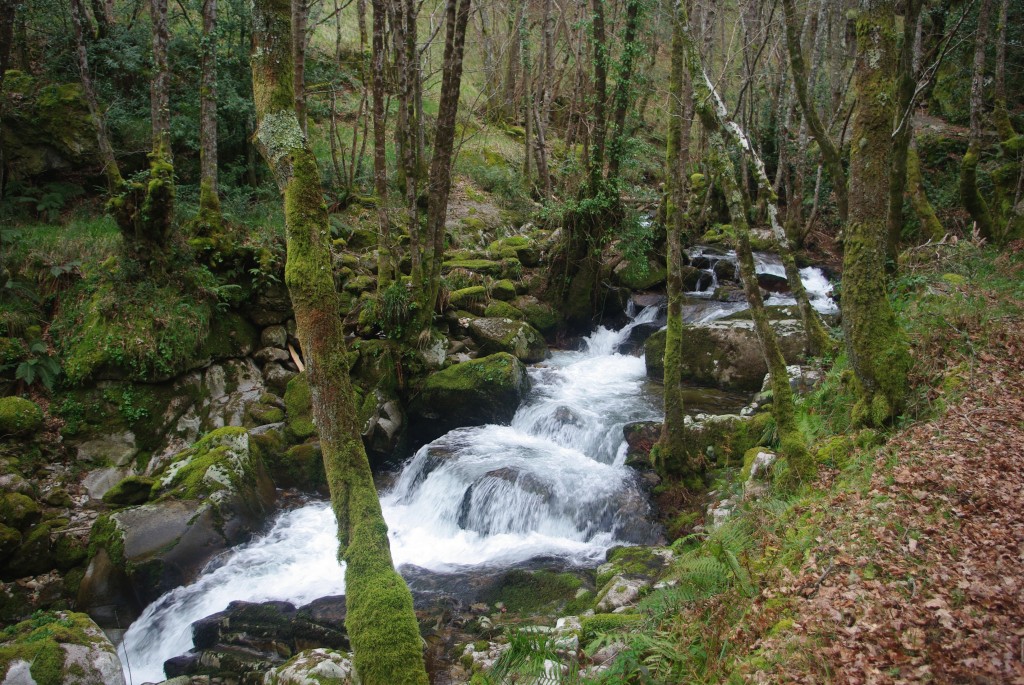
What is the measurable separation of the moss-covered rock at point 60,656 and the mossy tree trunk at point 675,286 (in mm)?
7085

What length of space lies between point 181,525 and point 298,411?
3.09 m

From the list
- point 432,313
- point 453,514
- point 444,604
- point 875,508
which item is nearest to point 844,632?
point 875,508

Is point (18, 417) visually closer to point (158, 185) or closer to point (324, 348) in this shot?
point (158, 185)

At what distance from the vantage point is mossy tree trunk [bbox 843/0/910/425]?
225 inches

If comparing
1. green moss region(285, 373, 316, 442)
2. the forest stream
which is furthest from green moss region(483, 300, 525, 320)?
green moss region(285, 373, 316, 442)

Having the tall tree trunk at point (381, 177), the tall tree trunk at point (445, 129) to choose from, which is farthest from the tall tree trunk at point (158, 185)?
the tall tree trunk at point (445, 129)

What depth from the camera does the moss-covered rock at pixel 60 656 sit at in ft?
A: 15.9

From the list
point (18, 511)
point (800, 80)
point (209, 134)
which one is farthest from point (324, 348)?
point (209, 134)

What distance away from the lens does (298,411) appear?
10594 mm

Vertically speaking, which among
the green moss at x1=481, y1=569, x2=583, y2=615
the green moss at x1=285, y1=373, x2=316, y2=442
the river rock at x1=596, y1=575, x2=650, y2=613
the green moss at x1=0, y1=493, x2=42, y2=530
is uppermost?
the green moss at x1=285, y1=373, x2=316, y2=442

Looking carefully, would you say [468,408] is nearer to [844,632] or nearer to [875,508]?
[875,508]

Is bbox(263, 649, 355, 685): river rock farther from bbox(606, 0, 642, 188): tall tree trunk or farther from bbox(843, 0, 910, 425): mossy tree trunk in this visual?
bbox(606, 0, 642, 188): tall tree trunk

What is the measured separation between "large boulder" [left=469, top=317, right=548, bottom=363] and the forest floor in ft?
27.3

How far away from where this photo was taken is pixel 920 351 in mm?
6453
